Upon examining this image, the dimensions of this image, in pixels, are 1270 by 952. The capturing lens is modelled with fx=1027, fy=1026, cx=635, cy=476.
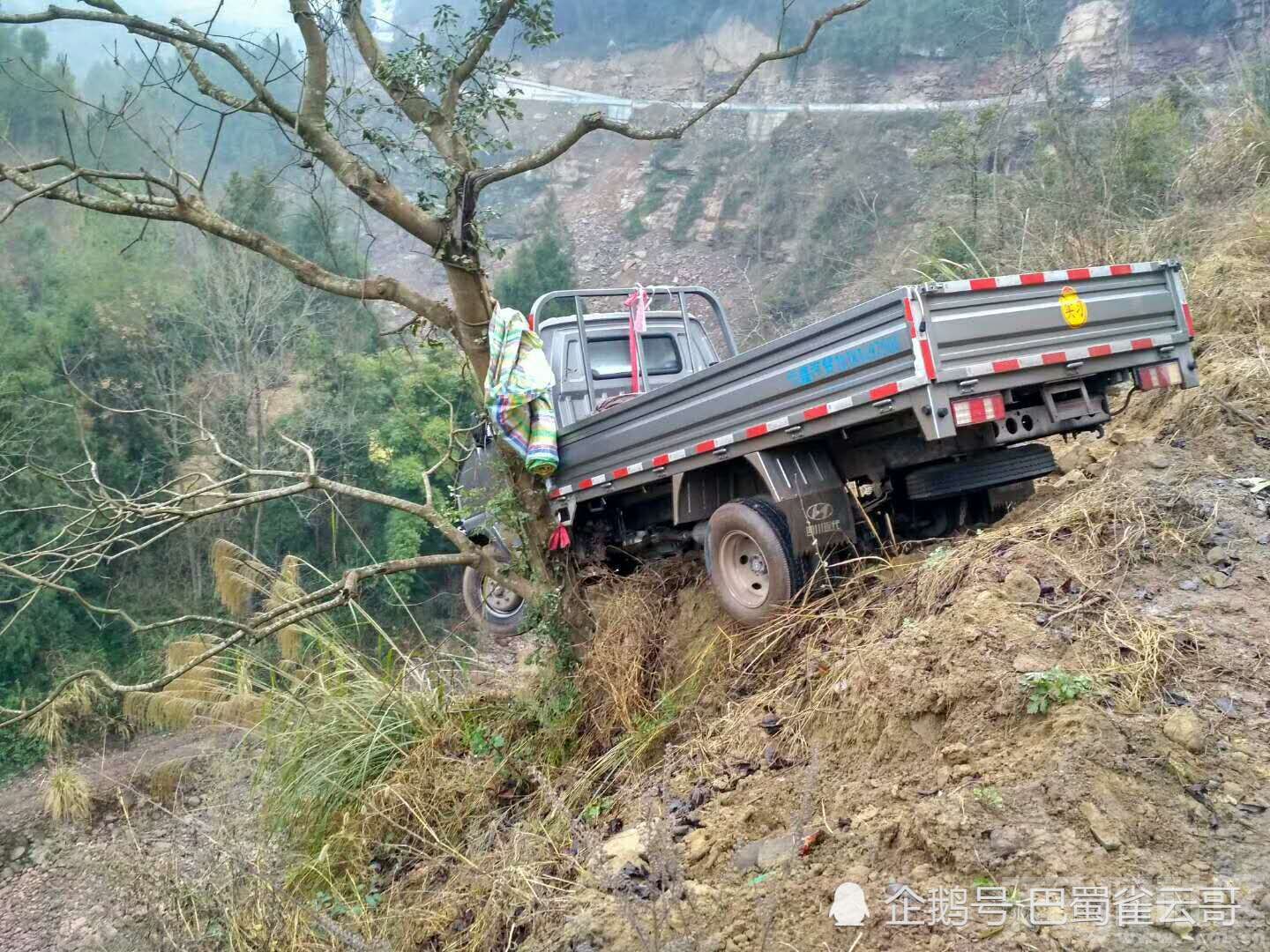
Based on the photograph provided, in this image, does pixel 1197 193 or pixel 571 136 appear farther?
pixel 1197 193

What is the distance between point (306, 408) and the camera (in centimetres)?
2052

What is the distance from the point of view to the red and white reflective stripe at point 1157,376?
18.1 feet

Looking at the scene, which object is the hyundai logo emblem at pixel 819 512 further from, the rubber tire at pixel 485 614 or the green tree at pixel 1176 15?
the green tree at pixel 1176 15

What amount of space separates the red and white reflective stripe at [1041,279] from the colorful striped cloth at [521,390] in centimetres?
257

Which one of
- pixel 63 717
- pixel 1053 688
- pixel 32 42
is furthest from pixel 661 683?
pixel 32 42

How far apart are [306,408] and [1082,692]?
1892 centimetres

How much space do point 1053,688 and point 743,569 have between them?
248cm

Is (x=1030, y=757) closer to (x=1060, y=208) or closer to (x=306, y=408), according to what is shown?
(x=1060, y=208)

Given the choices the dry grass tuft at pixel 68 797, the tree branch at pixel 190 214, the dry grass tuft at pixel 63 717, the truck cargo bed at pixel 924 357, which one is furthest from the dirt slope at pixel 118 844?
the truck cargo bed at pixel 924 357

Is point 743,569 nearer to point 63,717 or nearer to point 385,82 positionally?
point 385,82

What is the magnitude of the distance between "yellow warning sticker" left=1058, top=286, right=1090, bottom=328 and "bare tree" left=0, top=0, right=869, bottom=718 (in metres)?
1.93

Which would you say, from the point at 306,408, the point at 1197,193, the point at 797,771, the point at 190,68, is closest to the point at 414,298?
the point at 190,68

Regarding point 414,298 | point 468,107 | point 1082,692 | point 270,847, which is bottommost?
point 270,847

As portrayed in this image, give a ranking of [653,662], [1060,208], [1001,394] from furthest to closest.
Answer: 1. [1060,208]
2. [653,662]
3. [1001,394]
